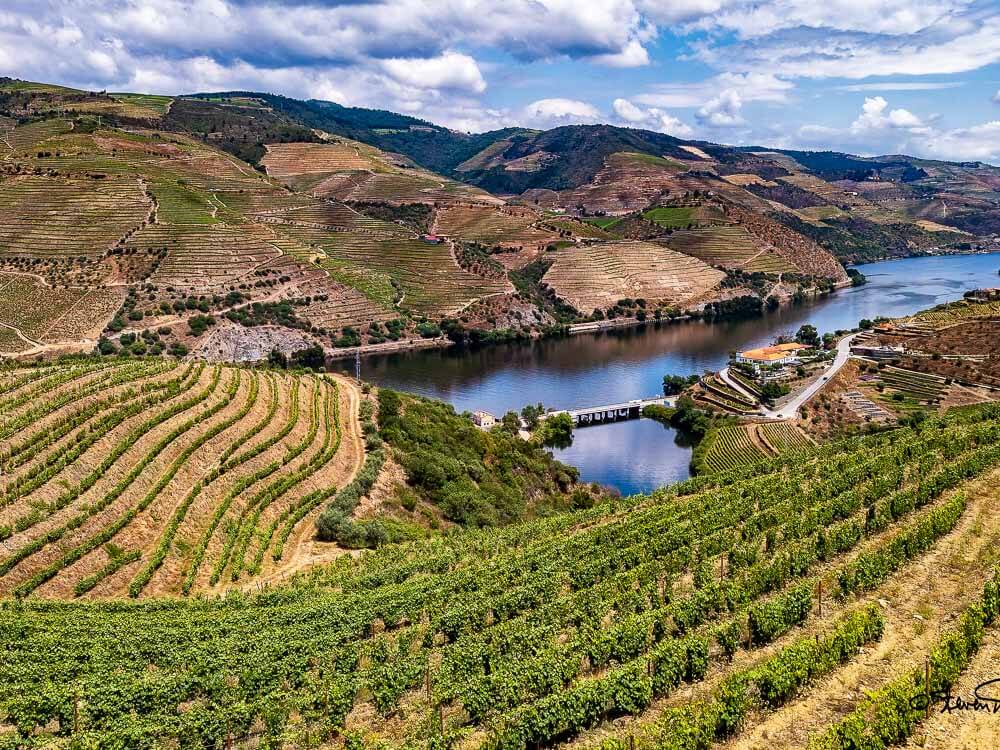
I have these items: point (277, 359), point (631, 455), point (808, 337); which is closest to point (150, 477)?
point (631, 455)

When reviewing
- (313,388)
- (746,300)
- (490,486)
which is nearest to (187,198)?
(313,388)

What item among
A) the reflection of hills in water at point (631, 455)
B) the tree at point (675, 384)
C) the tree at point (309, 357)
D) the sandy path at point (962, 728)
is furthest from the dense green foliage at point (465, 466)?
the tree at point (309, 357)

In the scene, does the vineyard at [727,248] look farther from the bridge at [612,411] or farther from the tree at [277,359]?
the tree at [277,359]

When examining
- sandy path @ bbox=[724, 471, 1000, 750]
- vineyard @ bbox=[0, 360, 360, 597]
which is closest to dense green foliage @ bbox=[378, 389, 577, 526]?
vineyard @ bbox=[0, 360, 360, 597]

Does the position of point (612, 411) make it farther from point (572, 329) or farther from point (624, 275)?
point (624, 275)

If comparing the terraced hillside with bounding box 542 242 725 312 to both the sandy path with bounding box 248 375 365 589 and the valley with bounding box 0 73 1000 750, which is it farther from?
the sandy path with bounding box 248 375 365 589

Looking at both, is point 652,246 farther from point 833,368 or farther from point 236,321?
point 236,321

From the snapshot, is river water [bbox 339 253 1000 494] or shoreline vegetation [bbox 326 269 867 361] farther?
shoreline vegetation [bbox 326 269 867 361]
